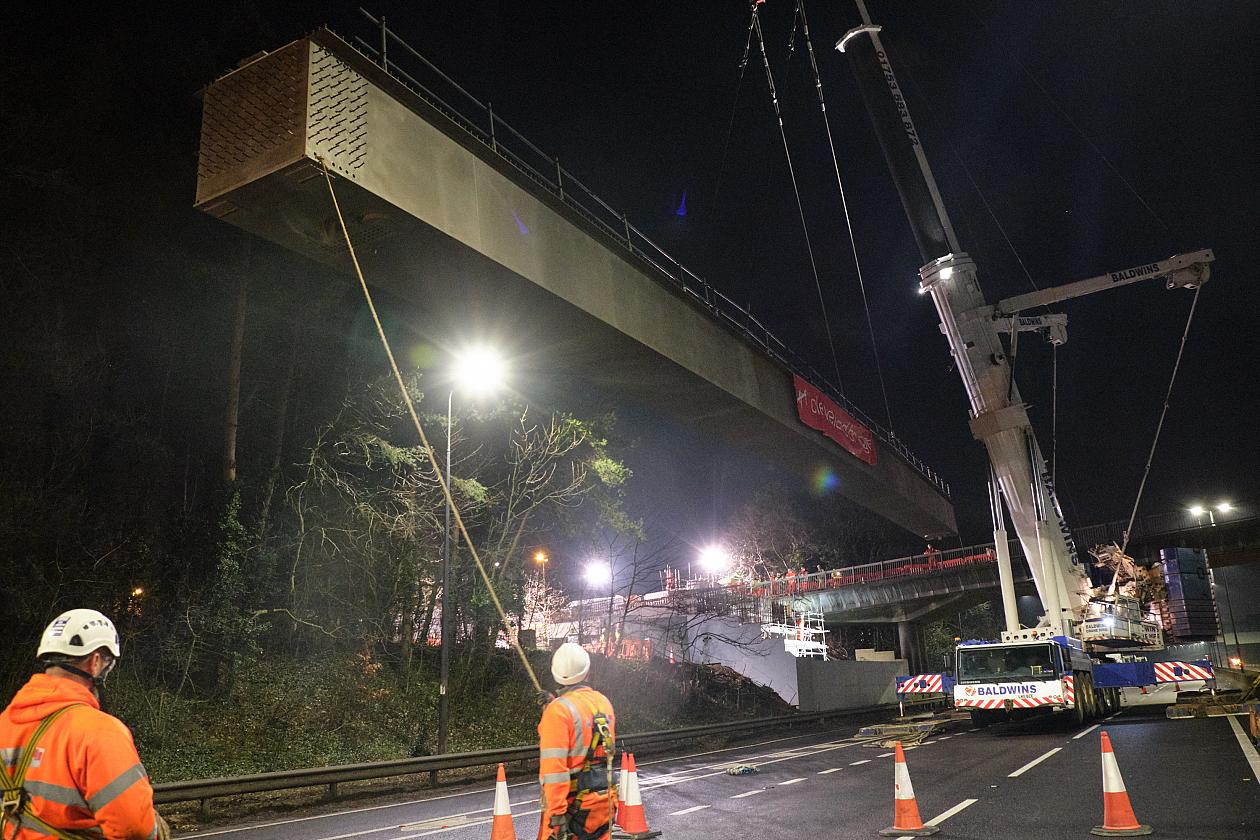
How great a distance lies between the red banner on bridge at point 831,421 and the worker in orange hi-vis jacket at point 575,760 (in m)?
17.0

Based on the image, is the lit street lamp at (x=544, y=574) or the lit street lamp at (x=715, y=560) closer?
the lit street lamp at (x=544, y=574)

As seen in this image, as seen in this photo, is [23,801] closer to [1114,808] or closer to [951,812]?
[1114,808]

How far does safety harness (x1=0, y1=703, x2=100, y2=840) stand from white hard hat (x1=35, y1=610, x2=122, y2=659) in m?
0.23

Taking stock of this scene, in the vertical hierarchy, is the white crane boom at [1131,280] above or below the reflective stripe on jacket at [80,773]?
above

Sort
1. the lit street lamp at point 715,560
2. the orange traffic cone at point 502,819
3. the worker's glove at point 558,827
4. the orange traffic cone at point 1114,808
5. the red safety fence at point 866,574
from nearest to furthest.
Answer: the worker's glove at point 558,827
the orange traffic cone at point 502,819
the orange traffic cone at point 1114,808
the red safety fence at point 866,574
the lit street lamp at point 715,560

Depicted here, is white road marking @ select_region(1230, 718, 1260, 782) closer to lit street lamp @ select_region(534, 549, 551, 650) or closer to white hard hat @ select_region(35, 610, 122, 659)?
white hard hat @ select_region(35, 610, 122, 659)

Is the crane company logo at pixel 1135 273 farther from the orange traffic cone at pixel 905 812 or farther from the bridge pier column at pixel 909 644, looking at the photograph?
the bridge pier column at pixel 909 644

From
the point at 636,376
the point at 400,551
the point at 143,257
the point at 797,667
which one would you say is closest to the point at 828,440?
the point at 636,376

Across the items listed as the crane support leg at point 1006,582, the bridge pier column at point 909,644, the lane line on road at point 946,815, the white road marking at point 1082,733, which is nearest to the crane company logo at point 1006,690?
the white road marking at point 1082,733

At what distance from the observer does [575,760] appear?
14.9 ft

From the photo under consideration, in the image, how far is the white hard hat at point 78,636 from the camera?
3.07m

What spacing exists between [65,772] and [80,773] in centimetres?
5

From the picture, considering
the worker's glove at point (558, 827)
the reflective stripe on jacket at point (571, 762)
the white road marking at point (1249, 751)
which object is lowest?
the white road marking at point (1249, 751)

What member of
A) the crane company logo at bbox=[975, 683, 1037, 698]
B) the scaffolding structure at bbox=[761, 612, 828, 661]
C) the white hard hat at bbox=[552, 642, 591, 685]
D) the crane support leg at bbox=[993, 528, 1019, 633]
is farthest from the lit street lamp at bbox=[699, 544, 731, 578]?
the white hard hat at bbox=[552, 642, 591, 685]
